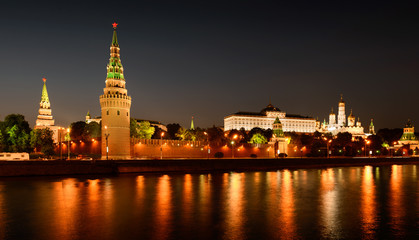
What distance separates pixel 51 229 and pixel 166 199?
9003 mm

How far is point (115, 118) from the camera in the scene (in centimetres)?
5822

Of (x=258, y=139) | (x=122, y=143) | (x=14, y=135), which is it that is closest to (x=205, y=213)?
(x=122, y=143)

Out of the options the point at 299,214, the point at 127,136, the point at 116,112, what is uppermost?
the point at 116,112

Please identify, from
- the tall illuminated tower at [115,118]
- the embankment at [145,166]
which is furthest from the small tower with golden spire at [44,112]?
the embankment at [145,166]

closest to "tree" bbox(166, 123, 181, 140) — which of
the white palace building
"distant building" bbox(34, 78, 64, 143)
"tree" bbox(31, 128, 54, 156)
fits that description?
"distant building" bbox(34, 78, 64, 143)

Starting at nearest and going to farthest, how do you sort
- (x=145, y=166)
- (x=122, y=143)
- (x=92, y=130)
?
(x=145, y=166) → (x=122, y=143) → (x=92, y=130)

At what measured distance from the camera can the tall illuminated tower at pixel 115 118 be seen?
57.4 metres

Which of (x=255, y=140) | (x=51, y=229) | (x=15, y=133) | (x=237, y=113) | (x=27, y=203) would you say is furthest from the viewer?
(x=237, y=113)

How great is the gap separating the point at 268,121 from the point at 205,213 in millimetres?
170332

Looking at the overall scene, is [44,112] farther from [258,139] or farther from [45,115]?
[258,139]

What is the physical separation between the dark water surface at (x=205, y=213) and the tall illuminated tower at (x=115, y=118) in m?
27.8

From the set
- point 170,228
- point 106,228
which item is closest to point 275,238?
point 170,228

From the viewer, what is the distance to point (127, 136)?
5919 centimetres

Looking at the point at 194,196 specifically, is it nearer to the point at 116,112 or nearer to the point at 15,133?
the point at 116,112
